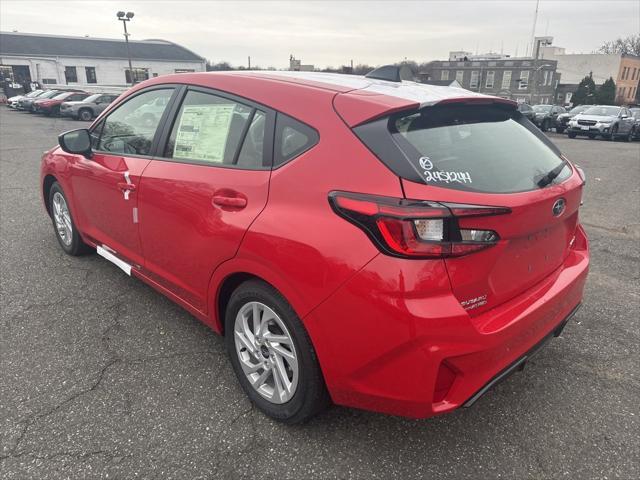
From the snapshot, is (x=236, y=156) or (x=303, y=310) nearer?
(x=303, y=310)

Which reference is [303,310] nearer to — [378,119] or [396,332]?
[396,332]

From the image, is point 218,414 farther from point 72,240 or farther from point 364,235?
point 72,240

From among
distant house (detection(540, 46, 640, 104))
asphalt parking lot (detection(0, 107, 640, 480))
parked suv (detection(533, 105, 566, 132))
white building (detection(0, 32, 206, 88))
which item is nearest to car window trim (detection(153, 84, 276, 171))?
asphalt parking lot (detection(0, 107, 640, 480))

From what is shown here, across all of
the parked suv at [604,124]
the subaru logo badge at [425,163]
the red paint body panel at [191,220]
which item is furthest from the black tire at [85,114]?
the subaru logo badge at [425,163]

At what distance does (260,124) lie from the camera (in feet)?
7.82

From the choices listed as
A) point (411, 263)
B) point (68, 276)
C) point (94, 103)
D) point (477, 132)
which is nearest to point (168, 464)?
point (411, 263)

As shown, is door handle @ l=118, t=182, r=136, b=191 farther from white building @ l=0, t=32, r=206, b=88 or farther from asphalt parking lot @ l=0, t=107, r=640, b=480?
white building @ l=0, t=32, r=206, b=88

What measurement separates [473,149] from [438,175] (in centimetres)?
37

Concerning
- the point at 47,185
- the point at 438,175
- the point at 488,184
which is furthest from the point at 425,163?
the point at 47,185

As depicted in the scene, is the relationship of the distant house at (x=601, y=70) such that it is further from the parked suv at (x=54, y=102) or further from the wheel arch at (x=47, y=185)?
the wheel arch at (x=47, y=185)

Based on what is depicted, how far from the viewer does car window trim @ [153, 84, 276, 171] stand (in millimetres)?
2305

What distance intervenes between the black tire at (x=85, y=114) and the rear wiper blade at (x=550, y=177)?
2683 cm

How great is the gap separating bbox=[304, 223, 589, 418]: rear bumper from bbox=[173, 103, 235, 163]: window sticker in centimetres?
117

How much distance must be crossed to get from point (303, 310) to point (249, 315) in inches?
21.6
